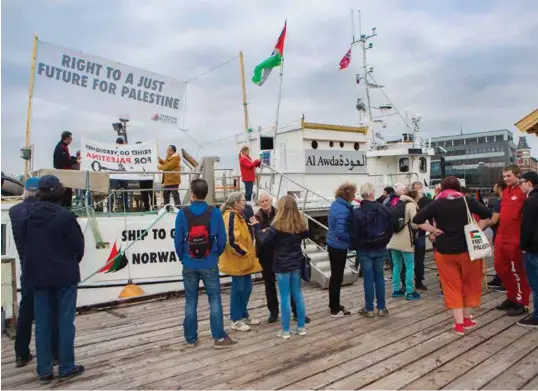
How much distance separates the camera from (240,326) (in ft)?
17.0

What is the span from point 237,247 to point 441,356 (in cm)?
238

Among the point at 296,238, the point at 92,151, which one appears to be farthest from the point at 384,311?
the point at 92,151

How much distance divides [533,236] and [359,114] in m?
13.1

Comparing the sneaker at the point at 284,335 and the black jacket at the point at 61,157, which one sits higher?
the black jacket at the point at 61,157

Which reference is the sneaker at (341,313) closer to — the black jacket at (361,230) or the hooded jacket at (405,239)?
the black jacket at (361,230)

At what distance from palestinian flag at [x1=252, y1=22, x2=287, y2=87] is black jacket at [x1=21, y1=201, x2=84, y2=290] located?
8569 mm

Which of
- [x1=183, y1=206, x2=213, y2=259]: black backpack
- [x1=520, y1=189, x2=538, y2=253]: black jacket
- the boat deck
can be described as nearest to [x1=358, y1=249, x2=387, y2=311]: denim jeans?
the boat deck

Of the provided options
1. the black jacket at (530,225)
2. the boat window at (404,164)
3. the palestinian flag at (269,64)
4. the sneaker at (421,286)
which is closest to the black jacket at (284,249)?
the black jacket at (530,225)

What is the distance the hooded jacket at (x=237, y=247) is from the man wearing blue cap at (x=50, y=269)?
65.3 inches

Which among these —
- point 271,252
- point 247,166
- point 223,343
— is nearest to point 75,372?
point 223,343

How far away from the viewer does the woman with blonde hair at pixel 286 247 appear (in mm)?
4797

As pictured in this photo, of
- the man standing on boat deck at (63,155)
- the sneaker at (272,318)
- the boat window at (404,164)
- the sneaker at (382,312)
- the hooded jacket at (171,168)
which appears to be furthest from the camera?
the boat window at (404,164)

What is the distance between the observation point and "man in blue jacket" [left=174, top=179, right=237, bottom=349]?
4469mm

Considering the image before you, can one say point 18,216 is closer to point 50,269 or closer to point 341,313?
point 50,269
